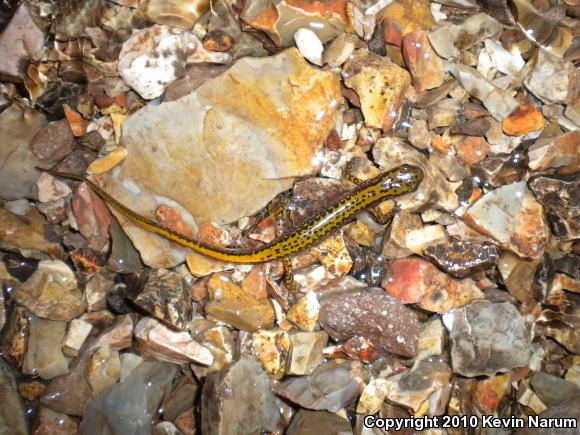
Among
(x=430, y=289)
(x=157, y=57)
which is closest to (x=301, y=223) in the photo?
(x=430, y=289)

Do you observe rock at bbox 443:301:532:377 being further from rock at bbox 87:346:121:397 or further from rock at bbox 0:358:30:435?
rock at bbox 0:358:30:435

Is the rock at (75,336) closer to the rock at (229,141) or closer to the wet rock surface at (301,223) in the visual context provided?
the wet rock surface at (301,223)

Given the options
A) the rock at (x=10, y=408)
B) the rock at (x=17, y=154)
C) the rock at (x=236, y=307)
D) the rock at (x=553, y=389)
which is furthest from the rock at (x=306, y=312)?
the rock at (x=17, y=154)

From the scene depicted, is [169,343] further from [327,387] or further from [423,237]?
[423,237]

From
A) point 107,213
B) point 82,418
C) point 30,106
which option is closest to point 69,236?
point 107,213

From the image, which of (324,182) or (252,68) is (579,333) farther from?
(252,68)

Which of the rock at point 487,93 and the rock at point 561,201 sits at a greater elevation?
the rock at point 487,93

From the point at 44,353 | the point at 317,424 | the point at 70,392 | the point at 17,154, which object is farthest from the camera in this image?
the point at 17,154

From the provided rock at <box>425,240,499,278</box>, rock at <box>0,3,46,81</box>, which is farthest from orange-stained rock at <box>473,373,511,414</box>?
rock at <box>0,3,46,81</box>
